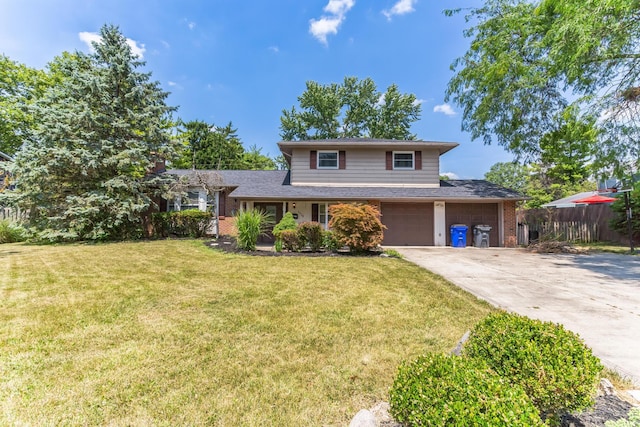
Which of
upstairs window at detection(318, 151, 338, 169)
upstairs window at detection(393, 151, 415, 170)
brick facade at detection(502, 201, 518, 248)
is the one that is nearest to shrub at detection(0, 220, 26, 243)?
upstairs window at detection(318, 151, 338, 169)

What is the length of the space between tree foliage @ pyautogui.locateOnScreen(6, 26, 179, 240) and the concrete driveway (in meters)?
13.7

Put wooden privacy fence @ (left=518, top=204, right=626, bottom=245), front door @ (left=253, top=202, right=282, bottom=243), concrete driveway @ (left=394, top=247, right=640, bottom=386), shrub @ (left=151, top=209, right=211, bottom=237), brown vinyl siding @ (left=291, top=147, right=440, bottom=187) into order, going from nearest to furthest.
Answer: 1. concrete driveway @ (left=394, top=247, right=640, bottom=386)
2. wooden privacy fence @ (left=518, top=204, right=626, bottom=245)
3. front door @ (left=253, top=202, right=282, bottom=243)
4. brown vinyl siding @ (left=291, top=147, right=440, bottom=187)
5. shrub @ (left=151, top=209, right=211, bottom=237)

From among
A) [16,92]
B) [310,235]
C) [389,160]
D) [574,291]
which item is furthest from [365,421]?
[16,92]

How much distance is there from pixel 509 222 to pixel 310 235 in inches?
376

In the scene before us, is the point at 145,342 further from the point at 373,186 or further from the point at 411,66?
the point at 411,66

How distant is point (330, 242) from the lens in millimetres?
10188

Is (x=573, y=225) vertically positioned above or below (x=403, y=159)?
below

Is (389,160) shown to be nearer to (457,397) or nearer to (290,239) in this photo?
(290,239)

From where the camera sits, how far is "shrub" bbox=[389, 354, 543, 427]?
122cm

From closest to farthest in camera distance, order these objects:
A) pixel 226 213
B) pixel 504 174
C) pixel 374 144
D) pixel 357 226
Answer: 1. pixel 357 226
2. pixel 374 144
3. pixel 226 213
4. pixel 504 174

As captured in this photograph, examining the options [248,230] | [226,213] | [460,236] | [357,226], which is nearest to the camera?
[357,226]

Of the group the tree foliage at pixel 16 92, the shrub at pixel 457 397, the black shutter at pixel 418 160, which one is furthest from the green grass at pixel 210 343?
the tree foliage at pixel 16 92

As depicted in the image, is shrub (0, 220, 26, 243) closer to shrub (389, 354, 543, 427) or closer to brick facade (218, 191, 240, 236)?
brick facade (218, 191, 240, 236)

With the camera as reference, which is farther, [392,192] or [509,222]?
[392,192]
